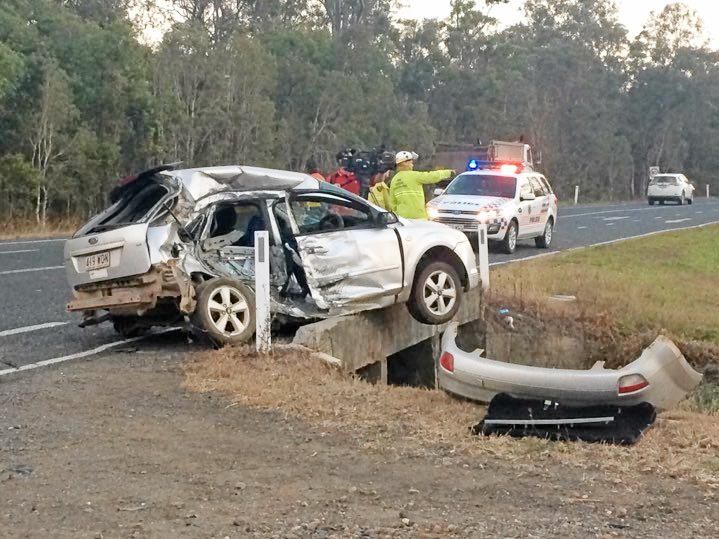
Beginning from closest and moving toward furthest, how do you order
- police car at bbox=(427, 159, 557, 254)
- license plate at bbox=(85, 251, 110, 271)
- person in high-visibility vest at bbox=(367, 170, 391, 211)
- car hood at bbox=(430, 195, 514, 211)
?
1. license plate at bbox=(85, 251, 110, 271)
2. person in high-visibility vest at bbox=(367, 170, 391, 211)
3. police car at bbox=(427, 159, 557, 254)
4. car hood at bbox=(430, 195, 514, 211)

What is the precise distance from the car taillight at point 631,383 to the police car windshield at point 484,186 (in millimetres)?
14136

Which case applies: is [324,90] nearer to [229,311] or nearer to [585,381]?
[229,311]

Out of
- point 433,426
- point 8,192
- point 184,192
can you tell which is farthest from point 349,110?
point 433,426

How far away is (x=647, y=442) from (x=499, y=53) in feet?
202

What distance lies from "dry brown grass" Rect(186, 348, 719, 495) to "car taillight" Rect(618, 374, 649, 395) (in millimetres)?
304

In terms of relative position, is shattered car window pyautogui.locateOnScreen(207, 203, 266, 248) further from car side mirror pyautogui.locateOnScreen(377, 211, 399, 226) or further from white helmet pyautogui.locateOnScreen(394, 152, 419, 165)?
white helmet pyautogui.locateOnScreen(394, 152, 419, 165)

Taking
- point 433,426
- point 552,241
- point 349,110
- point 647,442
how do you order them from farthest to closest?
point 349,110
point 552,241
point 433,426
point 647,442

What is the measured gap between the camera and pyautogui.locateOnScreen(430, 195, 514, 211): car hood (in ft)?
68.3

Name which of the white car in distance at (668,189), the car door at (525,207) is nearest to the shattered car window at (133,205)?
the car door at (525,207)

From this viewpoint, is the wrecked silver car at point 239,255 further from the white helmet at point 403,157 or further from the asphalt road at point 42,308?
the white helmet at point 403,157

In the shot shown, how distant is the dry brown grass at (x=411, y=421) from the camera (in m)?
6.27

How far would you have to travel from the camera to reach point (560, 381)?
7.80 meters

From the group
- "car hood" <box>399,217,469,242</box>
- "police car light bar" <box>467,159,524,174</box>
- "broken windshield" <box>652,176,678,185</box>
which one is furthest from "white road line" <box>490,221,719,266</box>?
"broken windshield" <box>652,176,678,185</box>

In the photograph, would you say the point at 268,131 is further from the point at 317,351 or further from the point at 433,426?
the point at 433,426
